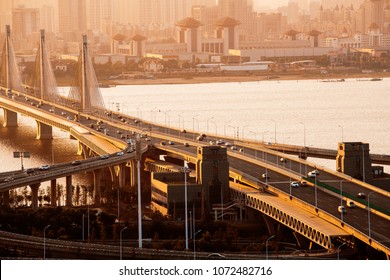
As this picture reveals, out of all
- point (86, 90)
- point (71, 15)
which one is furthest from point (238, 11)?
point (86, 90)

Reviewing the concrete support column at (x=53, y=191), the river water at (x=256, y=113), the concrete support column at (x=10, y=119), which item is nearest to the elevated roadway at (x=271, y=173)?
the concrete support column at (x=53, y=191)

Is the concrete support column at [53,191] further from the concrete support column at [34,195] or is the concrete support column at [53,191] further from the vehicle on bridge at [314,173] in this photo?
the vehicle on bridge at [314,173]

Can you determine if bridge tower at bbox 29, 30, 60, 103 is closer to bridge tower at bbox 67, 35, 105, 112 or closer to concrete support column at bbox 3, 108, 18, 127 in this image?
concrete support column at bbox 3, 108, 18, 127

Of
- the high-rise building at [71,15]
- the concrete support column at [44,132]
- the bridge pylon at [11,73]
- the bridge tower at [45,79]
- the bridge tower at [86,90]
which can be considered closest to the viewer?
the high-rise building at [71,15]

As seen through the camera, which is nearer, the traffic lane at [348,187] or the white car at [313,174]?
the traffic lane at [348,187]

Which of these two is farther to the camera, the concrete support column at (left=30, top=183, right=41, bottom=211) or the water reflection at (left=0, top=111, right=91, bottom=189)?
the water reflection at (left=0, top=111, right=91, bottom=189)

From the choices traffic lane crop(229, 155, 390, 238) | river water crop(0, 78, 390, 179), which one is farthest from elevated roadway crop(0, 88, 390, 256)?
river water crop(0, 78, 390, 179)
